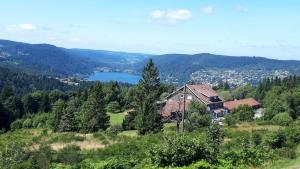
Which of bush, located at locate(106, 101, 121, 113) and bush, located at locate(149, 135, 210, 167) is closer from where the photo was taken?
bush, located at locate(149, 135, 210, 167)

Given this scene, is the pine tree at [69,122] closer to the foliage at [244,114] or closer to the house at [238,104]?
the foliage at [244,114]

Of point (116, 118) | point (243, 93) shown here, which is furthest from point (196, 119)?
point (243, 93)

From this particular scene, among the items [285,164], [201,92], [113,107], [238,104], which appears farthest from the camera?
[238,104]

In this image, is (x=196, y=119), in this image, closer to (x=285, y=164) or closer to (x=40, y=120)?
(x=285, y=164)

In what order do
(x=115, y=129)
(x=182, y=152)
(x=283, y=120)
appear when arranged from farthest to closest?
1. (x=115, y=129)
2. (x=283, y=120)
3. (x=182, y=152)

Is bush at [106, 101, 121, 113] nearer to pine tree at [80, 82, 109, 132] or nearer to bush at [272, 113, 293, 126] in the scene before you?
pine tree at [80, 82, 109, 132]

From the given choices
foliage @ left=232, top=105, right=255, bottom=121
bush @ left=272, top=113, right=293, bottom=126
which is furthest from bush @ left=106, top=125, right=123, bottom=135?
foliage @ left=232, top=105, right=255, bottom=121

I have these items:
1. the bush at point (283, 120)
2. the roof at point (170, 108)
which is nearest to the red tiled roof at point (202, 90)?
the roof at point (170, 108)
